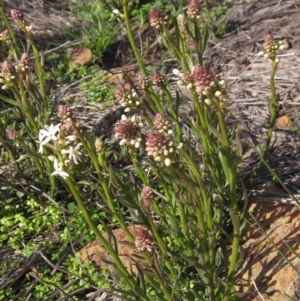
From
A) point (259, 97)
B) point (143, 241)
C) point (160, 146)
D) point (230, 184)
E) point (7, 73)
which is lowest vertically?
point (259, 97)

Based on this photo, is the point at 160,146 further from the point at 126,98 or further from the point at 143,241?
the point at 126,98

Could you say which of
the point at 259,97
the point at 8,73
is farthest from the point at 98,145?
the point at 259,97

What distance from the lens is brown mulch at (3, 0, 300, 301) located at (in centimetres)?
251

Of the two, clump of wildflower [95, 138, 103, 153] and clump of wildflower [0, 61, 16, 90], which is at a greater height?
clump of wildflower [0, 61, 16, 90]

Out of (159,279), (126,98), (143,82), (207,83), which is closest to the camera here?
(207,83)

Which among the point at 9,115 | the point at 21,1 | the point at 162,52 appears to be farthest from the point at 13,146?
the point at 21,1

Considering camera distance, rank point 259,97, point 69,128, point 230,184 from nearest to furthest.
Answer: point 69,128, point 230,184, point 259,97

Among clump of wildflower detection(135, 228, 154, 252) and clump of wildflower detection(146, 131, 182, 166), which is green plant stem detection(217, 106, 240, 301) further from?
clump of wildflower detection(135, 228, 154, 252)

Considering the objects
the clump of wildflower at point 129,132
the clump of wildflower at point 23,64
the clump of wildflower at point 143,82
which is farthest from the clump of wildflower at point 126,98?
the clump of wildflower at point 23,64

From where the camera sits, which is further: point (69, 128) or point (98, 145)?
point (98, 145)

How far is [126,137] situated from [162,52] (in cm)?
245

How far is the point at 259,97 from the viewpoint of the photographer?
358 cm

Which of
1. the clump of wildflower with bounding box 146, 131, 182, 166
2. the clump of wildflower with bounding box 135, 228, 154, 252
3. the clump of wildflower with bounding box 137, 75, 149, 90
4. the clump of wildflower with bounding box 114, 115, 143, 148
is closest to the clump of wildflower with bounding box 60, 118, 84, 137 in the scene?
the clump of wildflower with bounding box 114, 115, 143, 148

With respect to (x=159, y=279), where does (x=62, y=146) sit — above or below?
above
